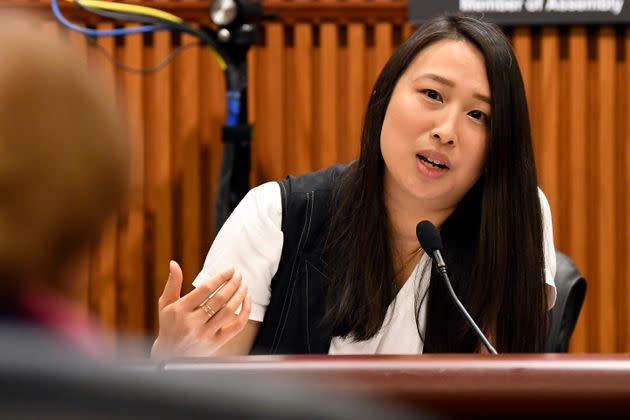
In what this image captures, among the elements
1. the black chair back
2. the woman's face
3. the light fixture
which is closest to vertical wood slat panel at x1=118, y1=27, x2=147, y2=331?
the light fixture

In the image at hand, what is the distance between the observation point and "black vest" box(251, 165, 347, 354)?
1.80m

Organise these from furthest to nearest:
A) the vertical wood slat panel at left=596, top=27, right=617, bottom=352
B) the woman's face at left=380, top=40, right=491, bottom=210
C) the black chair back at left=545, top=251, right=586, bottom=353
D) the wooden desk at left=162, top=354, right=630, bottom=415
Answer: the vertical wood slat panel at left=596, top=27, right=617, bottom=352, the black chair back at left=545, top=251, right=586, bottom=353, the woman's face at left=380, top=40, right=491, bottom=210, the wooden desk at left=162, top=354, right=630, bottom=415

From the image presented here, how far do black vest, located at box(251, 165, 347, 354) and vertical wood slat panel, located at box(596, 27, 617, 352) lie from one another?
176 centimetres

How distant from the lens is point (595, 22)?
3.27 m

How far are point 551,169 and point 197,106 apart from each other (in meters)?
A: 1.28

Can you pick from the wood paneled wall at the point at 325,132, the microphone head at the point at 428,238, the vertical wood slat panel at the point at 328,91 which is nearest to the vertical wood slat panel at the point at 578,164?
the wood paneled wall at the point at 325,132

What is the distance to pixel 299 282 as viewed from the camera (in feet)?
5.94

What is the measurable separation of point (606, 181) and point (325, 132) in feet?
3.33

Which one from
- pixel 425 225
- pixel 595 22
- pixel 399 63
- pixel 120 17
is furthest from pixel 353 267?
pixel 595 22

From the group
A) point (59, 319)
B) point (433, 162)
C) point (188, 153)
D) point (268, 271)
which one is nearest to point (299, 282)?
point (268, 271)

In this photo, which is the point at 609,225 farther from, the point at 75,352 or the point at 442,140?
the point at 75,352

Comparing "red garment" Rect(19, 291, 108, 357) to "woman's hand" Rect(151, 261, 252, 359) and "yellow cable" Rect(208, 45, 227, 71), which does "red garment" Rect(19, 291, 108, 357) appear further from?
"yellow cable" Rect(208, 45, 227, 71)

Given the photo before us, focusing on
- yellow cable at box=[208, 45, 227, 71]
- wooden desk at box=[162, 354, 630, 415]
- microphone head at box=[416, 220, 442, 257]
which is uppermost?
yellow cable at box=[208, 45, 227, 71]

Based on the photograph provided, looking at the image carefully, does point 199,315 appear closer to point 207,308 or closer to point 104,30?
point 207,308
